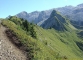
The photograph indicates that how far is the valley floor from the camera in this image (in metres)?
37.3

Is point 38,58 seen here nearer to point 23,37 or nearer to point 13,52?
point 13,52

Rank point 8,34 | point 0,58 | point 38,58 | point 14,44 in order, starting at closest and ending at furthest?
1. point 0,58
2. point 38,58
3. point 14,44
4. point 8,34

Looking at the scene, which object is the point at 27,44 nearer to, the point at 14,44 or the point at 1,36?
the point at 14,44

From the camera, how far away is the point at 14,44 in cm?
4219

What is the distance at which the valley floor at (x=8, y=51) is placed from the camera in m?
37.3

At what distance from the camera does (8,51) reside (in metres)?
Answer: 38.9

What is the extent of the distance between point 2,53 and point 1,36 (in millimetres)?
6924

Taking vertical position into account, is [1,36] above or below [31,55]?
above

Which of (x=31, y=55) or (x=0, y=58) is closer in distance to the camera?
(x=0, y=58)

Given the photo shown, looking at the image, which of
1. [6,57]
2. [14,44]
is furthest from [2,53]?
[14,44]

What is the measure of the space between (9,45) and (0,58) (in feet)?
17.7

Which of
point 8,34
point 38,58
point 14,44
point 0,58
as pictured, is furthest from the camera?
point 8,34

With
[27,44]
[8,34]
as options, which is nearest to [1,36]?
[8,34]

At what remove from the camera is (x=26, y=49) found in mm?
40875
